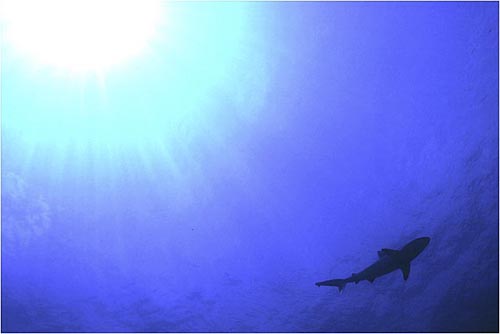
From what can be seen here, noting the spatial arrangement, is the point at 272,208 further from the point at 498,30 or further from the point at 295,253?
the point at 498,30

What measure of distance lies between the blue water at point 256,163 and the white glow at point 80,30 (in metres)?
0.38

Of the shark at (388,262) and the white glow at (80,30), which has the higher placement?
the white glow at (80,30)

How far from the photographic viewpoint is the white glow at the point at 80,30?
689cm

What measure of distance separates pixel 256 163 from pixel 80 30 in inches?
228

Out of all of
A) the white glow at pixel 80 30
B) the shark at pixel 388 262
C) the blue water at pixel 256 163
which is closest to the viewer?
the white glow at pixel 80 30

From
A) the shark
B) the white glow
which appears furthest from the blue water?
the shark

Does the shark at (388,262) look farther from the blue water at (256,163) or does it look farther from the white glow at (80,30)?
the white glow at (80,30)

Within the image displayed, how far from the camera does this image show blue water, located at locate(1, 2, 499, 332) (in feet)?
25.6

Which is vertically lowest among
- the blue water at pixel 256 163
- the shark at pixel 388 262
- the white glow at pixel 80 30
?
the shark at pixel 388 262

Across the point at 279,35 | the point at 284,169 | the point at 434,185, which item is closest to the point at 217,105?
the point at 279,35

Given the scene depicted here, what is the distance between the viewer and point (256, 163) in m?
10.0

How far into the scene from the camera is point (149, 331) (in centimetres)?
1809

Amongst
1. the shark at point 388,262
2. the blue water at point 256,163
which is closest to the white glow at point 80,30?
the blue water at point 256,163

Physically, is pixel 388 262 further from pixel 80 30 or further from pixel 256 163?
pixel 80 30
